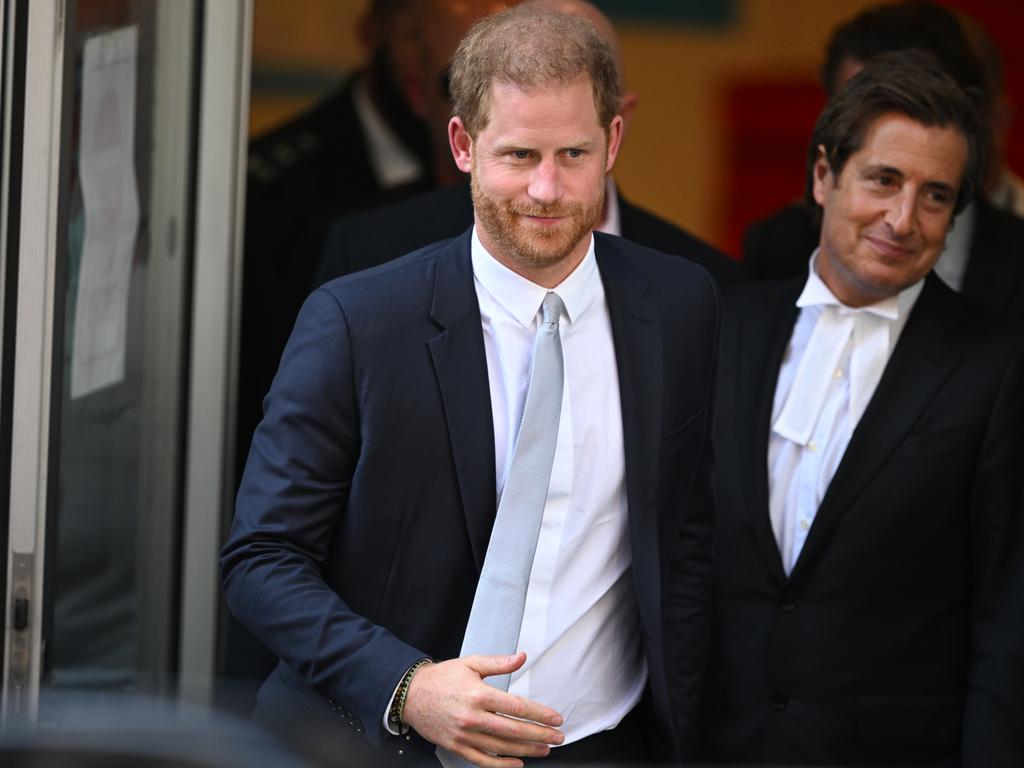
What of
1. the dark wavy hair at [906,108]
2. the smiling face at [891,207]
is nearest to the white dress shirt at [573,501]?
the smiling face at [891,207]

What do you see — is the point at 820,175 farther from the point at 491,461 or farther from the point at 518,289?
the point at 491,461

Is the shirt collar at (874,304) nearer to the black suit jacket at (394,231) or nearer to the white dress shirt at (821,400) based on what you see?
the white dress shirt at (821,400)

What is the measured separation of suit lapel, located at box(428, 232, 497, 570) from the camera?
256cm

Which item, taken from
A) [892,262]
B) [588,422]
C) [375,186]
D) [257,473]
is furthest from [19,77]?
[375,186]

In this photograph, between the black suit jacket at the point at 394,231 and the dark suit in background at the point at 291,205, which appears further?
the dark suit in background at the point at 291,205

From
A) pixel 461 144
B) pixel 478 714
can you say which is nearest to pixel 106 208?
pixel 461 144

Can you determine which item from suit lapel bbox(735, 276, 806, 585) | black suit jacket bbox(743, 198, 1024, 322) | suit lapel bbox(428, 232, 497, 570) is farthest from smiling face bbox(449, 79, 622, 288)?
black suit jacket bbox(743, 198, 1024, 322)

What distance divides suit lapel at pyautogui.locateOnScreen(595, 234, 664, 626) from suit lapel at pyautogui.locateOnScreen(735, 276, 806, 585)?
603 mm

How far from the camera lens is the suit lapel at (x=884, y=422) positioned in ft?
10.4

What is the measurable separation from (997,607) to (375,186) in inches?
113

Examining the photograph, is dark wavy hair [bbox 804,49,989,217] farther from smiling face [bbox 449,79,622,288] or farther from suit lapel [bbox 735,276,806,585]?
smiling face [bbox 449,79,622,288]

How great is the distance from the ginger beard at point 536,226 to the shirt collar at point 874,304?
0.88 m

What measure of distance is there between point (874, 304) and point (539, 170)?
1.03 metres

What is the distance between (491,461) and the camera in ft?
8.45
